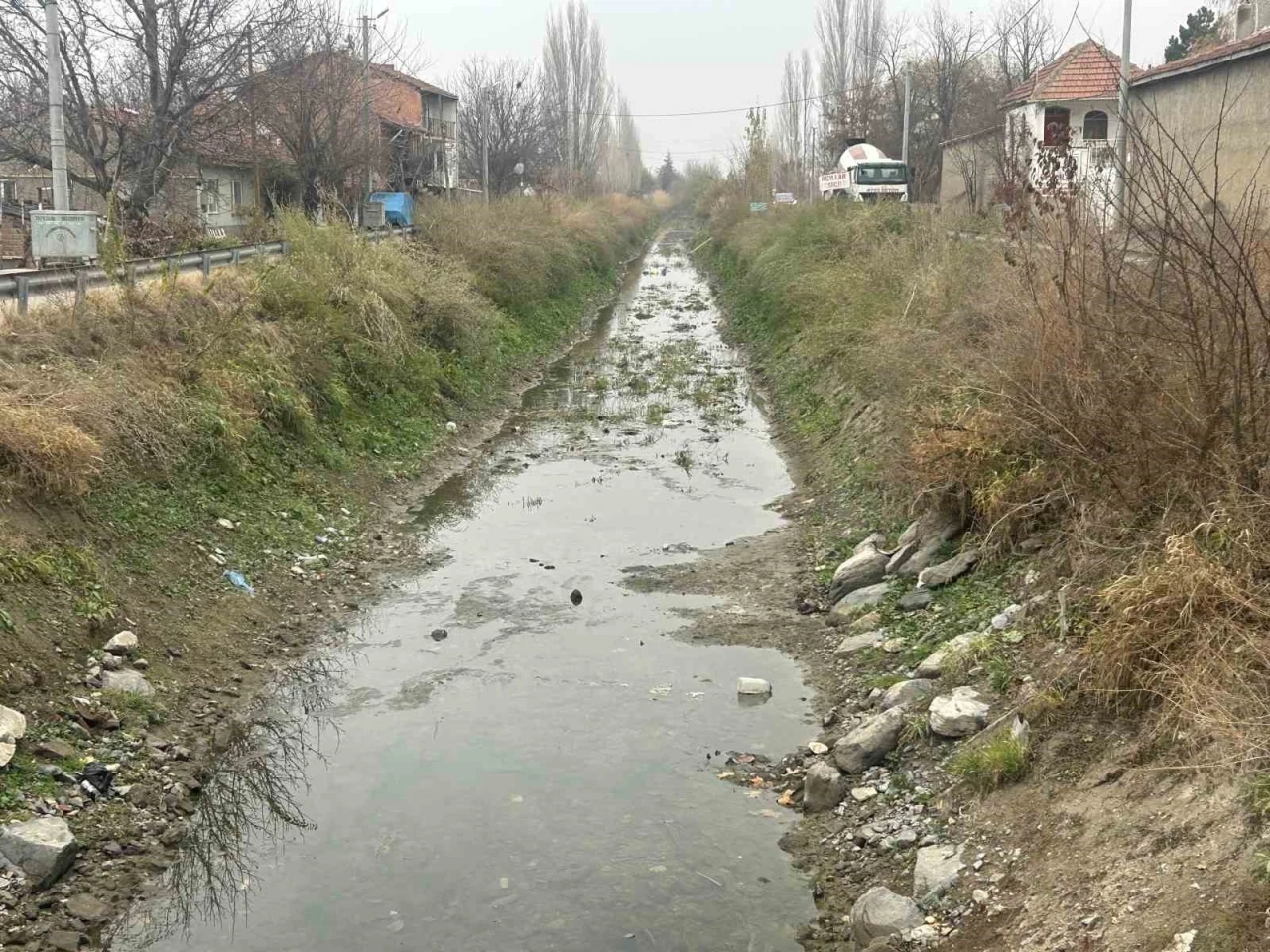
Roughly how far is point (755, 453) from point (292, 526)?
7.35 meters

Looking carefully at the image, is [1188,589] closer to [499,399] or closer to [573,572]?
[573,572]

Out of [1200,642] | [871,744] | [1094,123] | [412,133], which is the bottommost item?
[871,744]

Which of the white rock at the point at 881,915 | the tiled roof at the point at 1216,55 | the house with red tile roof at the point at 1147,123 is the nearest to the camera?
the white rock at the point at 881,915

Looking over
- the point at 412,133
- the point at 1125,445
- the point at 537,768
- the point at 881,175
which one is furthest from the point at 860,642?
Answer: the point at 412,133

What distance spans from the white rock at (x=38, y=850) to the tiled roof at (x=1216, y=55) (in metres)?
21.1

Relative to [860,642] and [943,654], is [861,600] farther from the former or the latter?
[943,654]

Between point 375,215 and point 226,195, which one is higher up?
point 226,195

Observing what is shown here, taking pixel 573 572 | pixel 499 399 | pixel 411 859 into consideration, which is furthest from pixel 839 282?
pixel 411 859

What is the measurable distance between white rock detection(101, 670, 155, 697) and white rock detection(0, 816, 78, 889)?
167cm

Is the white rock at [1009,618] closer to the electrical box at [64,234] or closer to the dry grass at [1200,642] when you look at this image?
the dry grass at [1200,642]

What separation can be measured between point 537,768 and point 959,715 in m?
2.70

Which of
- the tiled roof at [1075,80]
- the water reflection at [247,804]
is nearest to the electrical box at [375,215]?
the tiled roof at [1075,80]

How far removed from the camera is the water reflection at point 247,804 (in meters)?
5.97

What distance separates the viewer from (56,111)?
1423 centimetres
